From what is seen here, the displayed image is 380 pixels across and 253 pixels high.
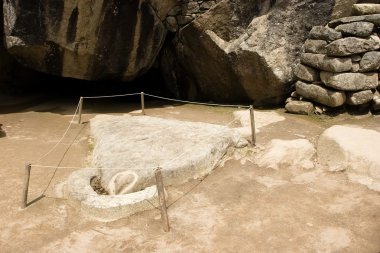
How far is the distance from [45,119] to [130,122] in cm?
339

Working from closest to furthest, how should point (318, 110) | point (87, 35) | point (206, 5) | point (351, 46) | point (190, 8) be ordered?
point (351, 46), point (318, 110), point (87, 35), point (206, 5), point (190, 8)

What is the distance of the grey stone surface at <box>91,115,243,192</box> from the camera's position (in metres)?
6.68

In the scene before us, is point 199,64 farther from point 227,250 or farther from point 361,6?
point 227,250

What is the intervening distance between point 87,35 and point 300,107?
6.55m

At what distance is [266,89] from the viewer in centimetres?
1140

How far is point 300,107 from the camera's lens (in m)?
10.4

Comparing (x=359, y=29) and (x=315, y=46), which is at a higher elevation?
(x=359, y=29)

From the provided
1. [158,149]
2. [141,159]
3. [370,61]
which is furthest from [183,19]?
[141,159]

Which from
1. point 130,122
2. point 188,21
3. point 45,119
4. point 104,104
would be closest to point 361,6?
point 188,21

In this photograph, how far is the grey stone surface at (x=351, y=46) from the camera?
9.48 meters

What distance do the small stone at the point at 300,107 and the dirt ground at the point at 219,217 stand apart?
3544mm

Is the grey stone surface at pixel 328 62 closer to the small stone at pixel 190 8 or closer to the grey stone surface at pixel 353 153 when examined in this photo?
the grey stone surface at pixel 353 153

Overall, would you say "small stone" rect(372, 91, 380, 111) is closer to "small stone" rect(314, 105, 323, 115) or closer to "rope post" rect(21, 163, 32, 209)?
"small stone" rect(314, 105, 323, 115)

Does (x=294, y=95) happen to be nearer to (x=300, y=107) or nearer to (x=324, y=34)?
(x=300, y=107)
